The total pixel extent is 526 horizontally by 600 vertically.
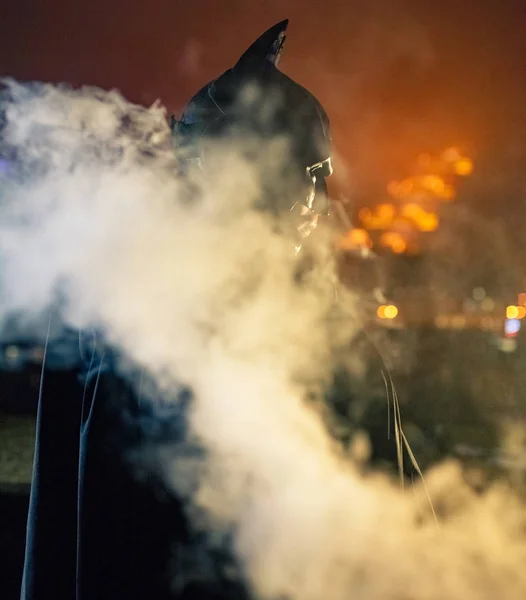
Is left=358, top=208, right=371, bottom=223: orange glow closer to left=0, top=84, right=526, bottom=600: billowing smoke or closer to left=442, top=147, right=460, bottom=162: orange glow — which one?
left=442, top=147, right=460, bottom=162: orange glow

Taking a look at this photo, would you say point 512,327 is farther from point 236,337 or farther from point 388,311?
point 236,337

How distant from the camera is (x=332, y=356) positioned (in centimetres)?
184

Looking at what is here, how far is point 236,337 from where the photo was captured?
1.69 metres

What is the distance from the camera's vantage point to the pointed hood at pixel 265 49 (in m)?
1.85

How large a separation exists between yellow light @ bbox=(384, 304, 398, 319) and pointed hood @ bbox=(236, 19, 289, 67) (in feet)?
56.6

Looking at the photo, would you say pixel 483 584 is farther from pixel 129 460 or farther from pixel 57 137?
pixel 57 137

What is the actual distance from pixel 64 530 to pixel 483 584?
160 centimetres

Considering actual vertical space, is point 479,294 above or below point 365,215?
below

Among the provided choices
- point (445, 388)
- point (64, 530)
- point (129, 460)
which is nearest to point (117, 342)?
point (129, 460)

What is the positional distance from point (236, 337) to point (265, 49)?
0.96 meters

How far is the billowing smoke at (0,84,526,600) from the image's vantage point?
5.17ft

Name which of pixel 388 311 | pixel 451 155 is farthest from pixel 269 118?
pixel 388 311

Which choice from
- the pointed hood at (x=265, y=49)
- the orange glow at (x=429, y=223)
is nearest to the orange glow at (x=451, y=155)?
the orange glow at (x=429, y=223)

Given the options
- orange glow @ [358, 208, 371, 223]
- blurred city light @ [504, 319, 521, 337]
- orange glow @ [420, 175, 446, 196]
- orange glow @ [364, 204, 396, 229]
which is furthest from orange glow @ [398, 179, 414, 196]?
blurred city light @ [504, 319, 521, 337]
